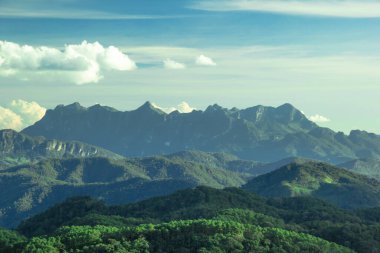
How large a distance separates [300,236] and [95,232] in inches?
2127

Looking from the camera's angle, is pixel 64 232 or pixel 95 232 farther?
A: pixel 64 232

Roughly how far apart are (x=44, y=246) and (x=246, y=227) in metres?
51.4

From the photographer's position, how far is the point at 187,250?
577ft

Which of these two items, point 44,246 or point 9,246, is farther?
Answer: point 9,246

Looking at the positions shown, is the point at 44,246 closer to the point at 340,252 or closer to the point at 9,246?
the point at 9,246

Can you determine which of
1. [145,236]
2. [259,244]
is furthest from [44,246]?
[259,244]

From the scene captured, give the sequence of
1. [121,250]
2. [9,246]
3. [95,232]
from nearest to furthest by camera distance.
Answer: [121,250]
[95,232]
[9,246]

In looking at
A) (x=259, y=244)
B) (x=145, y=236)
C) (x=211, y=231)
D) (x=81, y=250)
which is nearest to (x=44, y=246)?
(x=81, y=250)

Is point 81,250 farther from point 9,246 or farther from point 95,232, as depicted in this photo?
point 9,246

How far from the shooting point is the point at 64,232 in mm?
199625

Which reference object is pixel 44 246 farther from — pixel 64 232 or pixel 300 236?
pixel 300 236

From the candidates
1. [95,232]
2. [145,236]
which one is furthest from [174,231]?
[95,232]

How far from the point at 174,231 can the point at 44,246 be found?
31.6m

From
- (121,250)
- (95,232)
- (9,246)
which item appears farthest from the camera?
(9,246)
